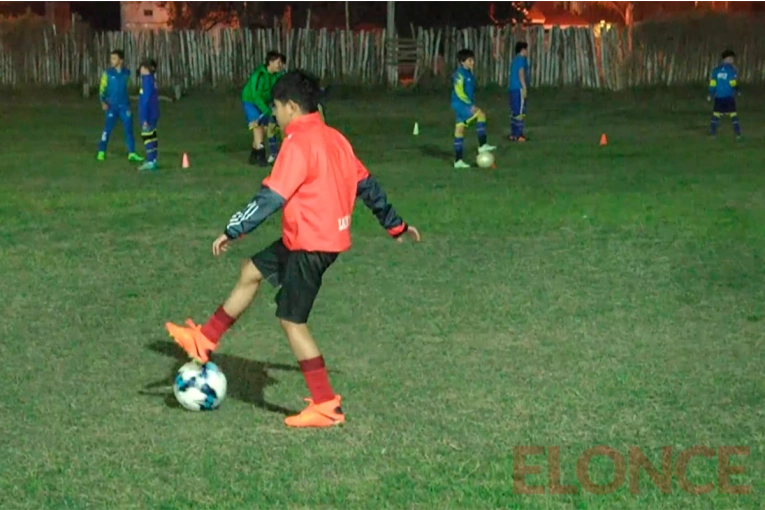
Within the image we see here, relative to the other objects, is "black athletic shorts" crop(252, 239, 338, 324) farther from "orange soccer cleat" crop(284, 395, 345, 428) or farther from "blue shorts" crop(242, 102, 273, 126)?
"blue shorts" crop(242, 102, 273, 126)

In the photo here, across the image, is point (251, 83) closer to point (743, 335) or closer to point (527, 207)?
point (527, 207)

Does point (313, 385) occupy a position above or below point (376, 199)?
below

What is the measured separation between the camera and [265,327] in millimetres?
9664

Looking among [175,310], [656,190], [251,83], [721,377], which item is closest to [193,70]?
[251,83]

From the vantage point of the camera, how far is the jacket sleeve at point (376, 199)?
717 cm

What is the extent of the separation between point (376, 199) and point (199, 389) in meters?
1.45

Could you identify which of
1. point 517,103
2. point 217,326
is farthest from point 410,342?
point 517,103

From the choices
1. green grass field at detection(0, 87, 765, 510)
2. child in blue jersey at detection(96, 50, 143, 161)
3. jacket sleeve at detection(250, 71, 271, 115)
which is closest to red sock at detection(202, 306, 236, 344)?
green grass field at detection(0, 87, 765, 510)

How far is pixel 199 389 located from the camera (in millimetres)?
7262

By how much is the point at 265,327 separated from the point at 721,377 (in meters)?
3.38

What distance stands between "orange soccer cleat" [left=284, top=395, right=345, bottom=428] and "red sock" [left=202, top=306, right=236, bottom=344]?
0.70 m

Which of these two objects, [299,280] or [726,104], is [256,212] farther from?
[726,104]

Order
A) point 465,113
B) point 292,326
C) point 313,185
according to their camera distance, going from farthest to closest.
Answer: point 465,113 → point 292,326 → point 313,185

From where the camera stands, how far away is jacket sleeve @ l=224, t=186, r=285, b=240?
6625 mm
